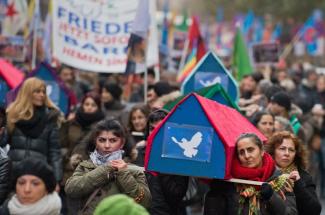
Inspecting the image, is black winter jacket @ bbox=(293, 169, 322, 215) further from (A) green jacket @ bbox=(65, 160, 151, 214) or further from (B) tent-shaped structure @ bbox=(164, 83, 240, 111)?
(B) tent-shaped structure @ bbox=(164, 83, 240, 111)

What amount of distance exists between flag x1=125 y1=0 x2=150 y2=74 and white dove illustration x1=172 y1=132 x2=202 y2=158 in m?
5.06

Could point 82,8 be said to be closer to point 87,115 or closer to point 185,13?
point 87,115

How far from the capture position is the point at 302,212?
746 cm

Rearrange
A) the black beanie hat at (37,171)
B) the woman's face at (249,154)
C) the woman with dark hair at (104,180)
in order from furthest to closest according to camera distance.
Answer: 1. the woman's face at (249,154)
2. the woman with dark hair at (104,180)
3. the black beanie hat at (37,171)

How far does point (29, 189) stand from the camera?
595 cm

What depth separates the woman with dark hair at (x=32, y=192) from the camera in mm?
5957

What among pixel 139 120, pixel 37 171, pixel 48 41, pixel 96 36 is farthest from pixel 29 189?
pixel 48 41

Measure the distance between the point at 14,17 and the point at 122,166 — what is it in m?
8.85

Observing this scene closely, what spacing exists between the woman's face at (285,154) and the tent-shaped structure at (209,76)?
3.82m

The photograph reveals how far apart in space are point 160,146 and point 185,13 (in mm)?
Result: 18041

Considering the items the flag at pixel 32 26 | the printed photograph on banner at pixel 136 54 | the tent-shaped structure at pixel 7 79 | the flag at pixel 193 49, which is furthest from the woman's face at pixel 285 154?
the flag at pixel 32 26

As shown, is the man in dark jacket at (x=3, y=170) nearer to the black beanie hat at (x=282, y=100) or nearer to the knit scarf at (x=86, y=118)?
the knit scarf at (x=86, y=118)

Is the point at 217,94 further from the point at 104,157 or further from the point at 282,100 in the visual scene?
the point at 104,157

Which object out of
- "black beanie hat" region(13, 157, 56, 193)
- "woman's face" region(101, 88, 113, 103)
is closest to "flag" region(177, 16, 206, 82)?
"woman's face" region(101, 88, 113, 103)
